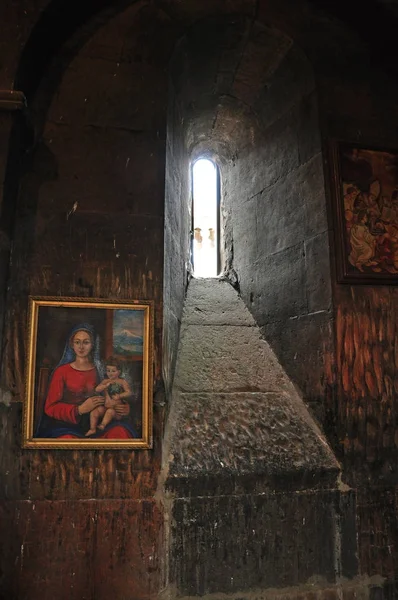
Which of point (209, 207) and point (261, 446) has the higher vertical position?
point (209, 207)

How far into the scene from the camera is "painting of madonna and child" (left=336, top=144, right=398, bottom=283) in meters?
3.85

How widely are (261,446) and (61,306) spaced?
169 centimetres

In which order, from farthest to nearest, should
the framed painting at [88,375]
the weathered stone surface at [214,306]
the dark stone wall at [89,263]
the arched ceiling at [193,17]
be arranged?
the weathered stone surface at [214,306] < the arched ceiling at [193,17] < the framed painting at [88,375] < the dark stone wall at [89,263]

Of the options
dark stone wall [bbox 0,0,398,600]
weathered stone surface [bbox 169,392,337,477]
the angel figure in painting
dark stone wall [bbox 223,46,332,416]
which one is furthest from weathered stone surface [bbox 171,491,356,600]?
the angel figure in painting

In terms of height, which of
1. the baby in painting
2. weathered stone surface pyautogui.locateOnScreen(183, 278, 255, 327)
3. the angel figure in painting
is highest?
the angel figure in painting

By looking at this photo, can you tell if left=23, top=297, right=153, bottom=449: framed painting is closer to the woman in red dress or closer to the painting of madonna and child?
the woman in red dress

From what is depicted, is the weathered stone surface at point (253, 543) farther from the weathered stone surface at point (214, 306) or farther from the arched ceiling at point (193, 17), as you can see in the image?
the arched ceiling at point (193, 17)

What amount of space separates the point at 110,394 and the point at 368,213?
2.41 m

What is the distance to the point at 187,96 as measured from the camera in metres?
4.74

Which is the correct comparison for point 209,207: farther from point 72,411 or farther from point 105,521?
point 105,521

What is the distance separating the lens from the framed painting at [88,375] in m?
3.30

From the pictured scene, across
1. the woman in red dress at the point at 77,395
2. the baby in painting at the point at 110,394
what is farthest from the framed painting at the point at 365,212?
the woman in red dress at the point at 77,395

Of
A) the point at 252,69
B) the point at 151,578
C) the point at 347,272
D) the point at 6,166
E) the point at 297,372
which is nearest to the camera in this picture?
the point at 151,578

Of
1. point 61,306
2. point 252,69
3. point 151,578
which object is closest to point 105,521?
point 151,578
